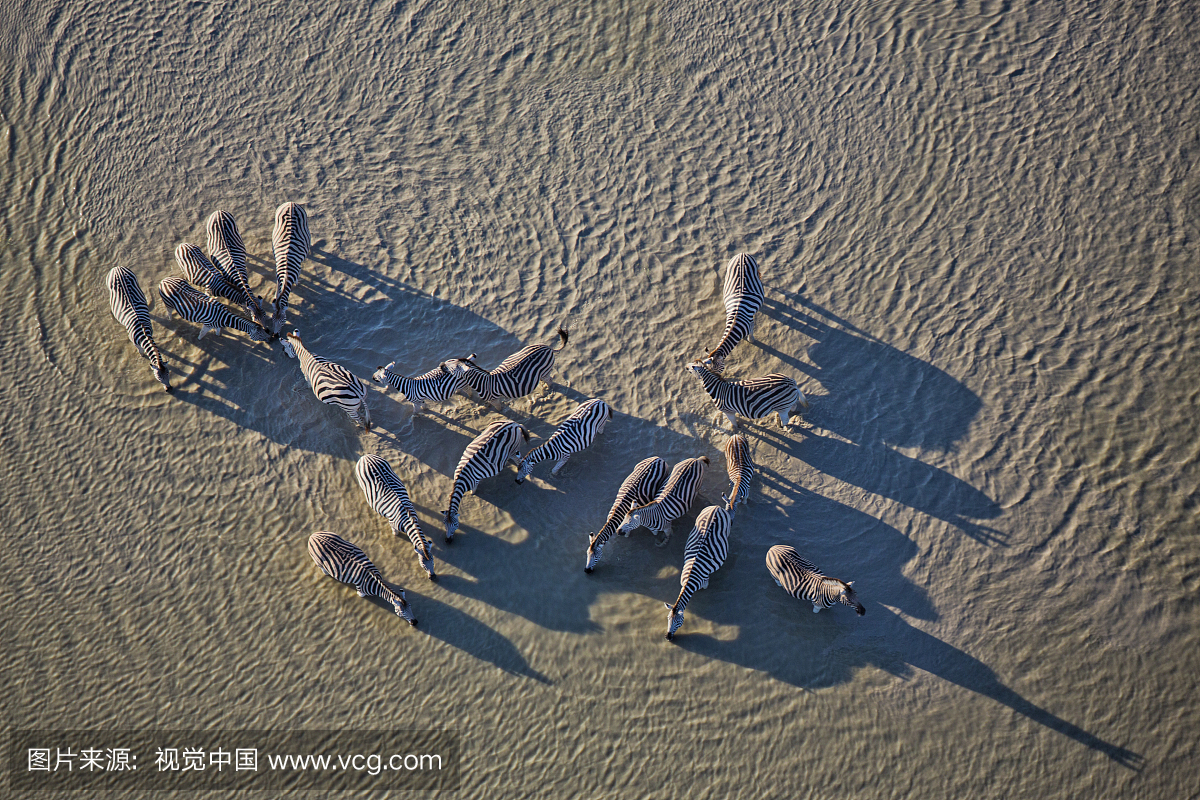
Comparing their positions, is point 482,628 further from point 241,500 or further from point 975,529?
point 975,529

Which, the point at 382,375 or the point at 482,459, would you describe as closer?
the point at 482,459

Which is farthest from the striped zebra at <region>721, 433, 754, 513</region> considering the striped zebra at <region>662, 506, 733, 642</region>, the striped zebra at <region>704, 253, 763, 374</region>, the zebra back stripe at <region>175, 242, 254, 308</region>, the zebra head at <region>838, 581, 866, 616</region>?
the zebra back stripe at <region>175, 242, 254, 308</region>

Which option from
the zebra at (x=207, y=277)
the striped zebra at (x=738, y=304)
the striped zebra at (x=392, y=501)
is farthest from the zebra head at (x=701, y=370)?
the zebra at (x=207, y=277)

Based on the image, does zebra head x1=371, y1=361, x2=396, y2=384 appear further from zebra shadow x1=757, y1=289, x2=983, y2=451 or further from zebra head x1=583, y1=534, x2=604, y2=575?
zebra shadow x1=757, y1=289, x2=983, y2=451

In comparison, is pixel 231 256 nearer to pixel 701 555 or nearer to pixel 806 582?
pixel 701 555

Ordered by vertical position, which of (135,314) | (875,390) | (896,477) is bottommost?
(135,314)

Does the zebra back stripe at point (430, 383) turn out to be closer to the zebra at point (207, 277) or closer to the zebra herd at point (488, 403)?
the zebra herd at point (488, 403)

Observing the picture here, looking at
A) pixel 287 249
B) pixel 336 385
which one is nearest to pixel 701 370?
pixel 336 385

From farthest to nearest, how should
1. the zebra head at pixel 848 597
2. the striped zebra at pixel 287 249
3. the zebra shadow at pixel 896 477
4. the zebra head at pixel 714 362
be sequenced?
1. the striped zebra at pixel 287 249
2. the zebra head at pixel 714 362
3. the zebra shadow at pixel 896 477
4. the zebra head at pixel 848 597
